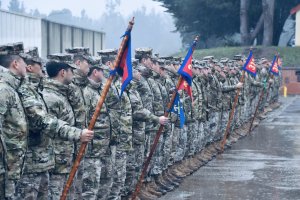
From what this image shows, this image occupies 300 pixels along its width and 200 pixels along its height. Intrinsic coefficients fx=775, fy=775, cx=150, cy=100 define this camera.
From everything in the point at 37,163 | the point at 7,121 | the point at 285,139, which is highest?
the point at 7,121

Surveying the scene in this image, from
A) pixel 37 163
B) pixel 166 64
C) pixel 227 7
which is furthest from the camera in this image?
pixel 227 7

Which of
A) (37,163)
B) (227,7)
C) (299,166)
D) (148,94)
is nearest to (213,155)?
(299,166)

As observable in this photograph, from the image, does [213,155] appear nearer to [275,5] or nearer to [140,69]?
[140,69]

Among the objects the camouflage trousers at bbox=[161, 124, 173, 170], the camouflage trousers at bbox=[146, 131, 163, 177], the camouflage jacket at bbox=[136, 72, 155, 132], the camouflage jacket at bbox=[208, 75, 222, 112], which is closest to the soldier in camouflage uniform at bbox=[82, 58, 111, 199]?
the camouflage jacket at bbox=[136, 72, 155, 132]

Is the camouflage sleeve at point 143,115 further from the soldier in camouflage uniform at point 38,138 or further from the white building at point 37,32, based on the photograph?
the white building at point 37,32

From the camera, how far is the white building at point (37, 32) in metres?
21.5

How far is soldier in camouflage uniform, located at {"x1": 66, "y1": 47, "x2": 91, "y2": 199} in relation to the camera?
8422mm

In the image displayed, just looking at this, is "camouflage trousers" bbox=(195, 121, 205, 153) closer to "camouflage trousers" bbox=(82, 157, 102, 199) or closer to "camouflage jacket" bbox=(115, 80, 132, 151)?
"camouflage jacket" bbox=(115, 80, 132, 151)

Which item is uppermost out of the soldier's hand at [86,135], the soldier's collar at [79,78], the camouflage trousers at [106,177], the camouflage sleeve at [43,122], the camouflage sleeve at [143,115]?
the soldier's collar at [79,78]

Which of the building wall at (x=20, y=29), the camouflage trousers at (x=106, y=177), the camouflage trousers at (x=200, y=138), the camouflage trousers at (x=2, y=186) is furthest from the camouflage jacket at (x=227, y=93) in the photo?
the camouflage trousers at (x=2, y=186)

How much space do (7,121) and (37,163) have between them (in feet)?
2.65

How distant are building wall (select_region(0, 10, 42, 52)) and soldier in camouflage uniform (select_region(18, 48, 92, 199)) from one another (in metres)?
13.7

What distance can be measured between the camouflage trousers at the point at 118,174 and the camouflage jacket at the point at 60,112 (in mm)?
1627

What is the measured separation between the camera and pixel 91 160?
9.04 meters
